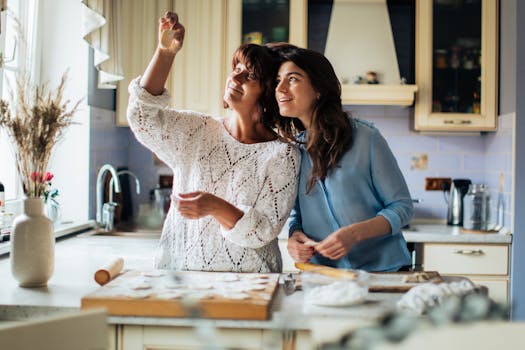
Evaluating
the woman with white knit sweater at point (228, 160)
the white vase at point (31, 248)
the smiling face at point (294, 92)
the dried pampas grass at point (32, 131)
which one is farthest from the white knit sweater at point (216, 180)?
the white vase at point (31, 248)

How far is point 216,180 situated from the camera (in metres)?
1.90

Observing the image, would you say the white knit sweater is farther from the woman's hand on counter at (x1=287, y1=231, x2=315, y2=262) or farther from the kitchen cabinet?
the kitchen cabinet

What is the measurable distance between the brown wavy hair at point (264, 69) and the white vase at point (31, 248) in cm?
66

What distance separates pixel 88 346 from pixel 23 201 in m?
0.78

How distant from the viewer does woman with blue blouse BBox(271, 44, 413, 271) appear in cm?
193

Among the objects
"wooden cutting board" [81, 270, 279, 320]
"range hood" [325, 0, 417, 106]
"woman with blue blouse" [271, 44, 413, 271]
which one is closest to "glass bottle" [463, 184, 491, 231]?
"range hood" [325, 0, 417, 106]

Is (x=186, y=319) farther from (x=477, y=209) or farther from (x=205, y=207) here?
(x=477, y=209)

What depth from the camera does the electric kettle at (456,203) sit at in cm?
364

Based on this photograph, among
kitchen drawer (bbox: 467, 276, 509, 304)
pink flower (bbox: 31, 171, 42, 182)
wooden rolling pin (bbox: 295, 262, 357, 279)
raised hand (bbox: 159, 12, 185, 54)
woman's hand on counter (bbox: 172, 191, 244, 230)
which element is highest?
raised hand (bbox: 159, 12, 185, 54)

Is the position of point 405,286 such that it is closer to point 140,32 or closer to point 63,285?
point 63,285

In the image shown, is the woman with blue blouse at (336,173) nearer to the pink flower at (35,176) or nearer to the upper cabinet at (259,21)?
the pink flower at (35,176)

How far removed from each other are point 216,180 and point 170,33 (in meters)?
0.45

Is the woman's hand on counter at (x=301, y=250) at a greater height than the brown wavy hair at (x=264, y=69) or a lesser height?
lesser

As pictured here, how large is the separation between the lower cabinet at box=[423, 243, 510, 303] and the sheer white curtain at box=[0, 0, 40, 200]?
2047 mm
